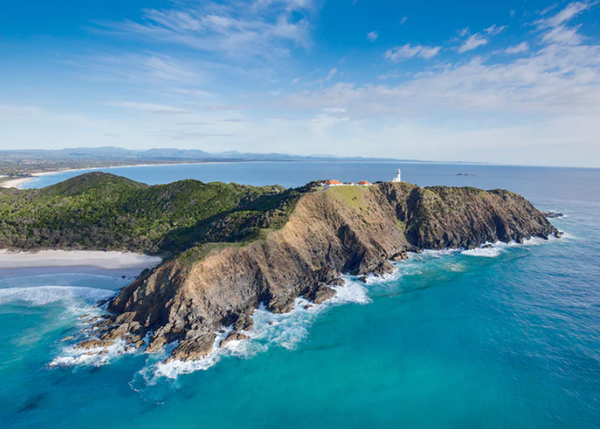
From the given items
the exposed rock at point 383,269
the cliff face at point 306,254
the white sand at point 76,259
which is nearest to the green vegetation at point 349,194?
the cliff face at point 306,254

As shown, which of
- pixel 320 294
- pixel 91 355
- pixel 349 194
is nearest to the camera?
pixel 91 355

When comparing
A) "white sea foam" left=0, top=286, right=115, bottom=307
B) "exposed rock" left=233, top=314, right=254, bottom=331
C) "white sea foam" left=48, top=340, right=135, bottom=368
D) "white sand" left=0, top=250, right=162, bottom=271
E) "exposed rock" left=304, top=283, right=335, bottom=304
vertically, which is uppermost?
"exposed rock" left=304, top=283, right=335, bottom=304

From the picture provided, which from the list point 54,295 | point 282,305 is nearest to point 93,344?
point 54,295

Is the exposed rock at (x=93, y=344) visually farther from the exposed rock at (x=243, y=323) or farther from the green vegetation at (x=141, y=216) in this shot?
the green vegetation at (x=141, y=216)

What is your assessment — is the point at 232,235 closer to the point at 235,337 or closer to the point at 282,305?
the point at 282,305

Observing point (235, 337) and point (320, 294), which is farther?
point (320, 294)

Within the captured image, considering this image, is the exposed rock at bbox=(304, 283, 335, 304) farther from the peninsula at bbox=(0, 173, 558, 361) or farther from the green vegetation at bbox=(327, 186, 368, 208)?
the green vegetation at bbox=(327, 186, 368, 208)

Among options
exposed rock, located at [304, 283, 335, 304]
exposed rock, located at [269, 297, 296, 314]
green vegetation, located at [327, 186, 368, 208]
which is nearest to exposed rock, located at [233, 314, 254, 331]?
exposed rock, located at [269, 297, 296, 314]
